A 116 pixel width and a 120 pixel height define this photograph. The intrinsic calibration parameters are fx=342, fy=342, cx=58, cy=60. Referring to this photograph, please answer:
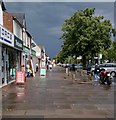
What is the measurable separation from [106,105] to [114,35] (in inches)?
2118

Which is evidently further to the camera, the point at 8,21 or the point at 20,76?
the point at 8,21

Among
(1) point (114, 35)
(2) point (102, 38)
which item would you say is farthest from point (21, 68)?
(1) point (114, 35)

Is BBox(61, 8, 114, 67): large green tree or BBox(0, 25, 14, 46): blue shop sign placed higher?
BBox(61, 8, 114, 67): large green tree

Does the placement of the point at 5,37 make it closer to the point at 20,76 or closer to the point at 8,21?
the point at 20,76

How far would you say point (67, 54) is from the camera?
64.9 m

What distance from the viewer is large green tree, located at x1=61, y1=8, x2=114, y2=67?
59.0 m

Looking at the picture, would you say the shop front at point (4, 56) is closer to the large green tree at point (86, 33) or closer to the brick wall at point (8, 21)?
the brick wall at point (8, 21)

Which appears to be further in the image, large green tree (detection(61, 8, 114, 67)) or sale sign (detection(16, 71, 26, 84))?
large green tree (detection(61, 8, 114, 67))

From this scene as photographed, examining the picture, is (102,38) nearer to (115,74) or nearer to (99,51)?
(99,51)

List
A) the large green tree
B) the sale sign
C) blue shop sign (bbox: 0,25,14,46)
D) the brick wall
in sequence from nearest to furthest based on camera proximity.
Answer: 1. blue shop sign (bbox: 0,25,14,46)
2. the sale sign
3. the brick wall
4. the large green tree

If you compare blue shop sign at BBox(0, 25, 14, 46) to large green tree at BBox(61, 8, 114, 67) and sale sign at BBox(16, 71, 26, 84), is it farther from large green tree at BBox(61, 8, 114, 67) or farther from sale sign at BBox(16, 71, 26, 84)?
large green tree at BBox(61, 8, 114, 67)

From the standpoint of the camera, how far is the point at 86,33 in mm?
58562

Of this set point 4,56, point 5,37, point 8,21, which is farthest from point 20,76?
point 8,21

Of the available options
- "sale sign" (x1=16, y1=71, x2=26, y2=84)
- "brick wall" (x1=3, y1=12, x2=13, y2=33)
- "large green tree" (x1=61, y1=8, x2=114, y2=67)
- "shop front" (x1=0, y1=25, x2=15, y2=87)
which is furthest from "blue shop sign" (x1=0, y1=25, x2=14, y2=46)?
"large green tree" (x1=61, y1=8, x2=114, y2=67)
